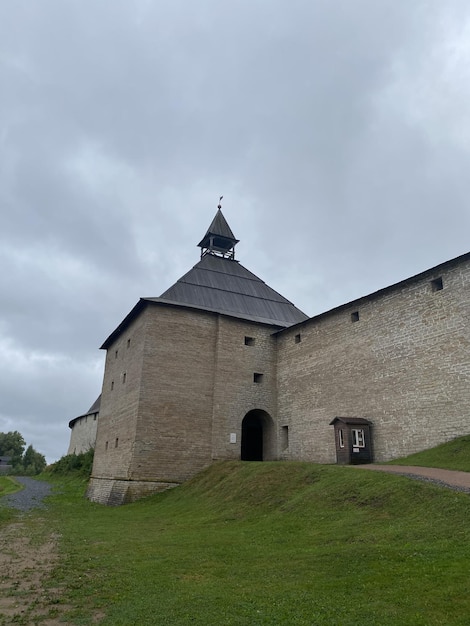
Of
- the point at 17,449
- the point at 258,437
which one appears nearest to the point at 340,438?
the point at 258,437

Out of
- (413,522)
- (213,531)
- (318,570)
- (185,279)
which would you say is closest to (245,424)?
(185,279)

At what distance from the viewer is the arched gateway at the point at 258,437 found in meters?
22.6

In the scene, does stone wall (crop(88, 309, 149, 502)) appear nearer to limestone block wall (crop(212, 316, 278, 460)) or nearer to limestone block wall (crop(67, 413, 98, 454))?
limestone block wall (crop(212, 316, 278, 460))

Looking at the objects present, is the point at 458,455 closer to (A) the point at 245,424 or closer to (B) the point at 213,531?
(B) the point at 213,531

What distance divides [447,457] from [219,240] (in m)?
22.5

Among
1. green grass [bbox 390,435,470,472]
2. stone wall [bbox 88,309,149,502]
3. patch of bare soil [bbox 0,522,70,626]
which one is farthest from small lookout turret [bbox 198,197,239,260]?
patch of bare soil [bbox 0,522,70,626]

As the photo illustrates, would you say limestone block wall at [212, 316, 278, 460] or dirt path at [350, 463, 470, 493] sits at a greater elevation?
limestone block wall at [212, 316, 278, 460]

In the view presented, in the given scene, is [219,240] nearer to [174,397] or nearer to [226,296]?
[226,296]

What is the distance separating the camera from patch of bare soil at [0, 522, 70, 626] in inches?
198

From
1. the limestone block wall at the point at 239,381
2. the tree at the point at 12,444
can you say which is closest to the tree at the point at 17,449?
the tree at the point at 12,444

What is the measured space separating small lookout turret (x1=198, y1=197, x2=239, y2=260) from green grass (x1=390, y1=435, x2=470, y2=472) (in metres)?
20.4

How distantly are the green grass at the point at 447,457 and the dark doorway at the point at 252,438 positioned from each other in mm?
9762

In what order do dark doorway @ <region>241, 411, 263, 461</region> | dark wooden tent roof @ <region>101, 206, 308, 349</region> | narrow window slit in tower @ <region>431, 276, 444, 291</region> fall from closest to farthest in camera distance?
narrow window slit in tower @ <region>431, 276, 444, 291</region>, dark wooden tent roof @ <region>101, 206, 308, 349</region>, dark doorway @ <region>241, 411, 263, 461</region>

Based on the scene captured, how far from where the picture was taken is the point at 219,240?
32688 mm
